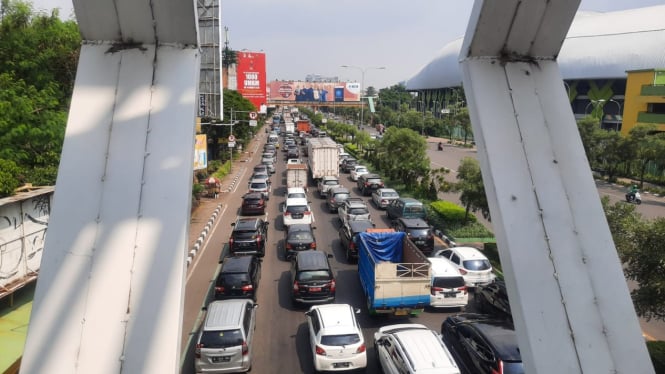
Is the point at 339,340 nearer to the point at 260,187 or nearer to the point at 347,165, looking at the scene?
the point at 260,187

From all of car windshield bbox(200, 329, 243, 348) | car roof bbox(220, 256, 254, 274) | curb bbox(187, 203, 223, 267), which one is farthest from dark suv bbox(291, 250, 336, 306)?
curb bbox(187, 203, 223, 267)

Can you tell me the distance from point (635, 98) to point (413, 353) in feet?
147

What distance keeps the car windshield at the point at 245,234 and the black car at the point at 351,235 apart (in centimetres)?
307

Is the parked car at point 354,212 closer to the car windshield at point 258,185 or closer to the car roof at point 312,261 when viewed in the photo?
the car roof at point 312,261

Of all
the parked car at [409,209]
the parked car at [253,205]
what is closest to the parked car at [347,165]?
the parked car at [253,205]

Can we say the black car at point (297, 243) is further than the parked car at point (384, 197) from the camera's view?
No

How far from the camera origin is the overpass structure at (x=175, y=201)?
2787 millimetres

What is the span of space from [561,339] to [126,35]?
3742mm

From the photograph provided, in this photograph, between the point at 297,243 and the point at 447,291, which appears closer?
the point at 447,291

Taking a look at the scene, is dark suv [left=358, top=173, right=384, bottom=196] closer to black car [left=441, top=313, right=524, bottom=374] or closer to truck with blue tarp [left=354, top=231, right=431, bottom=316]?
truck with blue tarp [left=354, top=231, right=431, bottom=316]

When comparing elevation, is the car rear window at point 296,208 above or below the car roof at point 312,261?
above

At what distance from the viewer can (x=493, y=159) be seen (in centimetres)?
330

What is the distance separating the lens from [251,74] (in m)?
62.0

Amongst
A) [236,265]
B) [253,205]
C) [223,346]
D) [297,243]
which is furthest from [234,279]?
[253,205]
